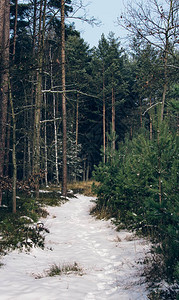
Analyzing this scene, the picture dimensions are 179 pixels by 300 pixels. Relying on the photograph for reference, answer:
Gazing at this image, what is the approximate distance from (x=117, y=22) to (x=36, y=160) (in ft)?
19.8

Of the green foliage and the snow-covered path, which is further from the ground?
the green foliage

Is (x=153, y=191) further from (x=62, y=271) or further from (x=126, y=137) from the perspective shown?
(x=126, y=137)

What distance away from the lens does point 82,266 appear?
16.1 ft

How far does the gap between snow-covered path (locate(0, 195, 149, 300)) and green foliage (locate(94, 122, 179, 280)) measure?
20.2 inches

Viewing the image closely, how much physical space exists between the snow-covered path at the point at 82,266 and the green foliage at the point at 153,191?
51 cm

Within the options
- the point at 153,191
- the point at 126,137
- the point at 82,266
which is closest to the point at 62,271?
the point at 82,266

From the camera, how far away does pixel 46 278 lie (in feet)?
13.6

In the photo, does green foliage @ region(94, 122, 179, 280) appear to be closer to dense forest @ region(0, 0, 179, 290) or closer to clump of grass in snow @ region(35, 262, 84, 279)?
dense forest @ region(0, 0, 179, 290)

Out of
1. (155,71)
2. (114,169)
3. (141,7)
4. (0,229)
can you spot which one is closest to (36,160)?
(114,169)

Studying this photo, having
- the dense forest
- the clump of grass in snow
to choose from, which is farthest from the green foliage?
the clump of grass in snow

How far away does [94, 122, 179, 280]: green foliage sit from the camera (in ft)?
11.7

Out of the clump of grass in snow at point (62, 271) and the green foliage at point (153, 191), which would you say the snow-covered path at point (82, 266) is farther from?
the green foliage at point (153, 191)

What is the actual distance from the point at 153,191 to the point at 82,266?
2.01 meters

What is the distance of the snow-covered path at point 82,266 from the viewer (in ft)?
11.5
